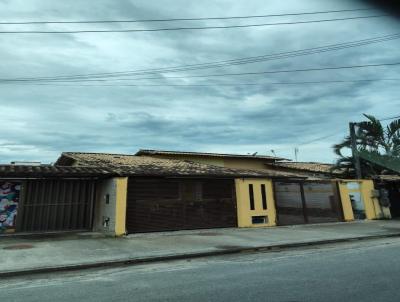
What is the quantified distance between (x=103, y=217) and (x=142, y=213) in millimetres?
1890

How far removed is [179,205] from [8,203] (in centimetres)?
691

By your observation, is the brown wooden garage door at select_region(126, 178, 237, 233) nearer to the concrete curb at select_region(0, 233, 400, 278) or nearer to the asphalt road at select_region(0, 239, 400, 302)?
the concrete curb at select_region(0, 233, 400, 278)

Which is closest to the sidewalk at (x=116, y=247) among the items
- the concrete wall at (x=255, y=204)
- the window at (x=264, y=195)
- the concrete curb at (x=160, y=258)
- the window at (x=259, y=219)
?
the concrete curb at (x=160, y=258)

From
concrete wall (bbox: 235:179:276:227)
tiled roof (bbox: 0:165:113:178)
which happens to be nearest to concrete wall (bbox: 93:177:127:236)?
tiled roof (bbox: 0:165:113:178)

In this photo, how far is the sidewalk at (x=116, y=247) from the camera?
7.54m

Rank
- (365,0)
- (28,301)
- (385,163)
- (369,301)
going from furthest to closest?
(385,163) < (28,301) < (369,301) < (365,0)

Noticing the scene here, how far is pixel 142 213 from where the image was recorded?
13.4 meters

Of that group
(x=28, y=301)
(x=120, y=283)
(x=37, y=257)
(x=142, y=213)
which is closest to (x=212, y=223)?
(x=142, y=213)

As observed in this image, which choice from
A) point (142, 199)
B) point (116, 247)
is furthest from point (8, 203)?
point (116, 247)

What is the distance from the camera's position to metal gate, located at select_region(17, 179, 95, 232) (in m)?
13.4

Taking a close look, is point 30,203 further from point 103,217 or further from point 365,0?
point 365,0

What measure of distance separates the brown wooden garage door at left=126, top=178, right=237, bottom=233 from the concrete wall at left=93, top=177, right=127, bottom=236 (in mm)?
458

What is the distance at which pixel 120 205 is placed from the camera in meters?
12.8

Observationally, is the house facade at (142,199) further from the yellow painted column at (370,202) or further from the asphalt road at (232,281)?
the asphalt road at (232,281)
